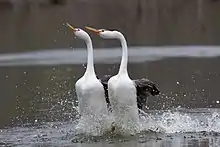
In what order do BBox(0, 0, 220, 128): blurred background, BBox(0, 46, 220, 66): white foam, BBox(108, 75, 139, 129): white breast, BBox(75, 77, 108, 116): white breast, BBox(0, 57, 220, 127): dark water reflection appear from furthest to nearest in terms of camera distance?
BBox(0, 46, 220, 66): white foam
BBox(0, 0, 220, 128): blurred background
BBox(0, 57, 220, 127): dark water reflection
BBox(75, 77, 108, 116): white breast
BBox(108, 75, 139, 129): white breast

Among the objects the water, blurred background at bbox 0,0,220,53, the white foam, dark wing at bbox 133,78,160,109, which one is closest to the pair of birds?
dark wing at bbox 133,78,160,109

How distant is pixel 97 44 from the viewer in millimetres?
28703

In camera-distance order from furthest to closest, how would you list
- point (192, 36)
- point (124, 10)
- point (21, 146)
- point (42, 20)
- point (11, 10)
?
point (11, 10)
point (124, 10)
point (42, 20)
point (192, 36)
point (21, 146)

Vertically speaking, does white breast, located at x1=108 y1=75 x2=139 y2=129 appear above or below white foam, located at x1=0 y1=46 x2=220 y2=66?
below

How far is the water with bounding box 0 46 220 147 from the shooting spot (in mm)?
11953

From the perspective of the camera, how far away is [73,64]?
2303 centimetres

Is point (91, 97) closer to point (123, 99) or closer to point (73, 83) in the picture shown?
point (123, 99)

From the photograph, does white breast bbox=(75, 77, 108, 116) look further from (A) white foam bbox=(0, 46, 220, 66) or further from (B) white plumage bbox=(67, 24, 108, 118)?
(A) white foam bbox=(0, 46, 220, 66)

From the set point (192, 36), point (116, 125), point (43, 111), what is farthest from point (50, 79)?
point (192, 36)

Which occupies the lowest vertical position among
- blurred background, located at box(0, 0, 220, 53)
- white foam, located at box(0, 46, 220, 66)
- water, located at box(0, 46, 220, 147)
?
water, located at box(0, 46, 220, 147)

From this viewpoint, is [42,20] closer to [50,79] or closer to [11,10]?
[11,10]

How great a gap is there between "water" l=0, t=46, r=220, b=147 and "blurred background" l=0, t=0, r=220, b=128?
0.09ft

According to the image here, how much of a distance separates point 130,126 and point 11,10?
3833 centimetres

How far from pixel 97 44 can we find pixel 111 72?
7737 millimetres
